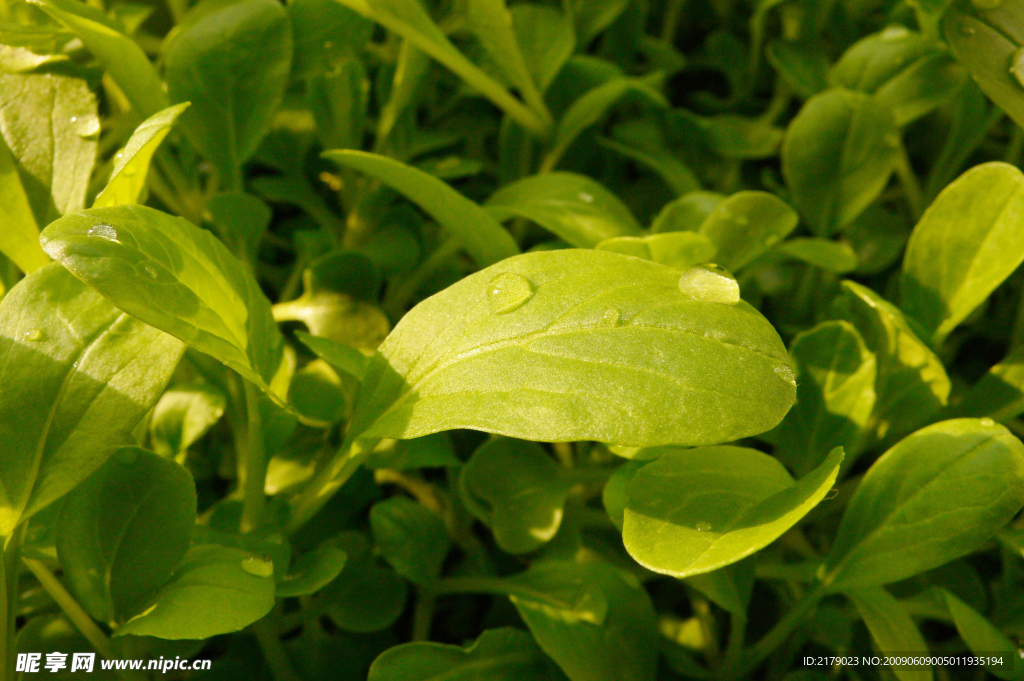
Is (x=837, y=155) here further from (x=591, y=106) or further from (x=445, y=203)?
(x=445, y=203)

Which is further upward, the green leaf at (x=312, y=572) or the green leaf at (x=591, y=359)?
the green leaf at (x=591, y=359)

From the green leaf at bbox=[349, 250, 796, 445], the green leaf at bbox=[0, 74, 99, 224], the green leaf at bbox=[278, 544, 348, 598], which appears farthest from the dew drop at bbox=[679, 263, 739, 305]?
the green leaf at bbox=[0, 74, 99, 224]

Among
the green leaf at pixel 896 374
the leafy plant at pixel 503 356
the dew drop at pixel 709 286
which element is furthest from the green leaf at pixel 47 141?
the green leaf at pixel 896 374

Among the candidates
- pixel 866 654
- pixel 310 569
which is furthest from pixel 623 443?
pixel 866 654

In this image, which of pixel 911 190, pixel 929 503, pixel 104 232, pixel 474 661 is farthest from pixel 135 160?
pixel 911 190

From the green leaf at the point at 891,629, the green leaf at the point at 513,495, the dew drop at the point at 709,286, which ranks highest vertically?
the dew drop at the point at 709,286

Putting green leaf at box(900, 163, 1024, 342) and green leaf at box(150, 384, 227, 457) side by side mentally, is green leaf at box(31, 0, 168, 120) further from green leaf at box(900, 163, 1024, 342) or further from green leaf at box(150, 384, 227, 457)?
green leaf at box(900, 163, 1024, 342)

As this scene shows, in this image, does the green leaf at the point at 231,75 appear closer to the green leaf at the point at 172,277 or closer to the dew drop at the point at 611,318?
the green leaf at the point at 172,277

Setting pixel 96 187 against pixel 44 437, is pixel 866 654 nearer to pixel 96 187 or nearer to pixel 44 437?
pixel 44 437

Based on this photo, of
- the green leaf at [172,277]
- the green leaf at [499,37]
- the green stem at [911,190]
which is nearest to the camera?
the green leaf at [172,277]
